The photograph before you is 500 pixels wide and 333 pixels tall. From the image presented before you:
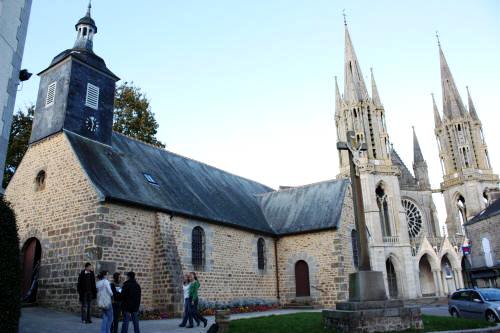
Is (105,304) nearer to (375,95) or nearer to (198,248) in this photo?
(198,248)

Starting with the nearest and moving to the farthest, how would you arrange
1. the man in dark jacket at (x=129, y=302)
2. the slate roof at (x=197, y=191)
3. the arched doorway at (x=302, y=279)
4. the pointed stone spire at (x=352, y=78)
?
the man in dark jacket at (x=129, y=302), the slate roof at (x=197, y=191), the arched doorway at (x=302, y=279), the pointed stone spire at (x=352, y=78)

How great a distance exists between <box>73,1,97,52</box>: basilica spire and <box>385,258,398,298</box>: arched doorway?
33.5 m

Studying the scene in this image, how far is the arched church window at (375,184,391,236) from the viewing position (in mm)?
40219

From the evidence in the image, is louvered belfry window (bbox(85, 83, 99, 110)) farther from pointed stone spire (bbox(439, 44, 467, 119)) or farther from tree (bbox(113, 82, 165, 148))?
pointed stone spire (bbox(439, 44, 467, 119))

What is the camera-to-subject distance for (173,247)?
46.8 ft

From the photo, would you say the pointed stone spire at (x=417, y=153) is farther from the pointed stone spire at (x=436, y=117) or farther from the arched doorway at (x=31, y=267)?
the arched doorway at (x=31, y=267)

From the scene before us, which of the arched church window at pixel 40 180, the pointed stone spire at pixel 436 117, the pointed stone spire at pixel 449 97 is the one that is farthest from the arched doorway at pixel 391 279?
the arched church window at pixel 40 180

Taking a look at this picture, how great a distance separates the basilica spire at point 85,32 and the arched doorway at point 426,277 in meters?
38.6

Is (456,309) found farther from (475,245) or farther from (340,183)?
(475,245)

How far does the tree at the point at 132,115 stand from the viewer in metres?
24.8

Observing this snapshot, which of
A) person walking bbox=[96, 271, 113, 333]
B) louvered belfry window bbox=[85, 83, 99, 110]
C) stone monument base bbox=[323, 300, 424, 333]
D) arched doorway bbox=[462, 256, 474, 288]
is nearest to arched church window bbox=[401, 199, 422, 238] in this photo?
→ arched doorway bbox=[462, 256, 474, 288]

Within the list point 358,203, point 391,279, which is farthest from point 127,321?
point 391,279

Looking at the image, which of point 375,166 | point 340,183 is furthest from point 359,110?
point 340,183

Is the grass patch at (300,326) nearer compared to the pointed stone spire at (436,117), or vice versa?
the grass patch at (300,326)
